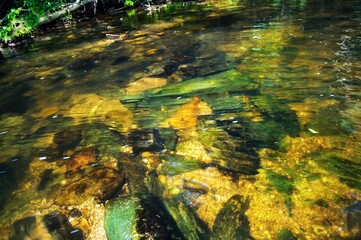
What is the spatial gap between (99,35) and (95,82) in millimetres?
5584

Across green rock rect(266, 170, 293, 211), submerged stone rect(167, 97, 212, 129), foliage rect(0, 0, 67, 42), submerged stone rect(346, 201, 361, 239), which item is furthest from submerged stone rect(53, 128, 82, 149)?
foliage rect(0, 0, 67, 42)

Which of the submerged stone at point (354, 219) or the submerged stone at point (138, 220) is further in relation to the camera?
the submerged stone at point (138, 220)

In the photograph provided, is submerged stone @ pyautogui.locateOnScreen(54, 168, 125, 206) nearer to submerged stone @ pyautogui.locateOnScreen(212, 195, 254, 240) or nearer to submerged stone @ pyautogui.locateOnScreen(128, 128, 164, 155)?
submerged stone @ pyautogui.locateOnScreen(128, 128, 164, 155)

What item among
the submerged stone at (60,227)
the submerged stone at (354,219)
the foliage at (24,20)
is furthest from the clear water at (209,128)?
the foliage at (24,20)

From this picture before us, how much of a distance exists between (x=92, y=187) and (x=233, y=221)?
1.76 metres

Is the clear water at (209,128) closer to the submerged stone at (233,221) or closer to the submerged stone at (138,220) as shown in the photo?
the submerged stone at (233,221)

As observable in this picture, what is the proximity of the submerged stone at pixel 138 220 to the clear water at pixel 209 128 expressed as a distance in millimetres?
180

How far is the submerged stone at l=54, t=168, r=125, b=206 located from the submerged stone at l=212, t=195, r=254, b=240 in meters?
1.33

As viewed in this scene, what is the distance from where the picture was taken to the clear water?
315 cm

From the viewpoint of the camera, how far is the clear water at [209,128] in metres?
3.15

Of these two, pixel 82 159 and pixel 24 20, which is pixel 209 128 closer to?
pixel 82 159

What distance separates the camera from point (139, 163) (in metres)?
3.97

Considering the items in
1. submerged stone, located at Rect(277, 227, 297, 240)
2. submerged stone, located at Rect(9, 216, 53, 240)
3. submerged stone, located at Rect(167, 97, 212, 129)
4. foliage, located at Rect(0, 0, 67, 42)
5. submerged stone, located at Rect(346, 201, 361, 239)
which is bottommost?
submerged stone, located at Rect(277, 227, 297, 240)

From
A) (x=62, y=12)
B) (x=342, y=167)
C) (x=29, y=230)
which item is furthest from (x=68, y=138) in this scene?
(x=62, y=12)
